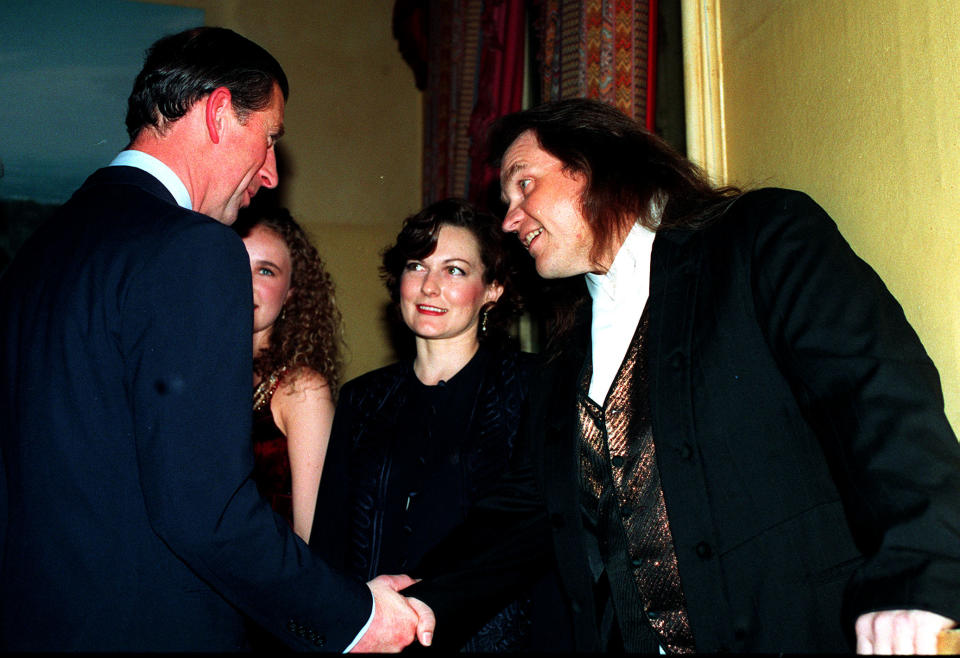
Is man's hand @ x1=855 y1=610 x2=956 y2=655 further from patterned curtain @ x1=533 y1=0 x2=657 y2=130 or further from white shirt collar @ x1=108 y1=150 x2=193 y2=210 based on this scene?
patterned curtain @ x1=533 y1=0 x2=657 y2=130

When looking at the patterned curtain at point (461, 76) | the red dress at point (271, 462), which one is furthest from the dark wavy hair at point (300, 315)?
the patterned curtain at point (461, 76)

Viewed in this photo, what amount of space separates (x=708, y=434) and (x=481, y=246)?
135 cm

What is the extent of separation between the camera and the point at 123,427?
4.39ft

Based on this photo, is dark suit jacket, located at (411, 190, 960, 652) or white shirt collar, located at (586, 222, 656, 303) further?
white shirt collar, located at (586, 222, 656, 303)

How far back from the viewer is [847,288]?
4.05 ft

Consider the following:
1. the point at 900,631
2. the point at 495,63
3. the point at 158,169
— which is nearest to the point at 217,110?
the point at 158,169

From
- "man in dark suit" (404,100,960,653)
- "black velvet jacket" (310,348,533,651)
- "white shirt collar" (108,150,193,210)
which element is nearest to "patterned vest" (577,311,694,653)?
"man in dark suit" (404,100,960,653)

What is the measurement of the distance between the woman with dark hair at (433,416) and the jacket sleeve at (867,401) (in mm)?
1131

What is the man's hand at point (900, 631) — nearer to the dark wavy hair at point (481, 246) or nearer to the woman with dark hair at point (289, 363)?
the dark wavy hair at point (481, 246)

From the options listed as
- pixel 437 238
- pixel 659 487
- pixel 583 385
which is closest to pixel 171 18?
pixel 437 238

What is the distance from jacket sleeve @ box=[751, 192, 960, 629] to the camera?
3.33ft

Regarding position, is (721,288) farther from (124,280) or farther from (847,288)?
(124,280)

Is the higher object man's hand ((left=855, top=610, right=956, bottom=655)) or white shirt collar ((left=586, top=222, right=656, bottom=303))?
white shirt collar ((left=586, top=222, right=656, bottom=303))

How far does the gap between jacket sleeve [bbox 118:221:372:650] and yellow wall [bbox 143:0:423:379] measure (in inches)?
124
